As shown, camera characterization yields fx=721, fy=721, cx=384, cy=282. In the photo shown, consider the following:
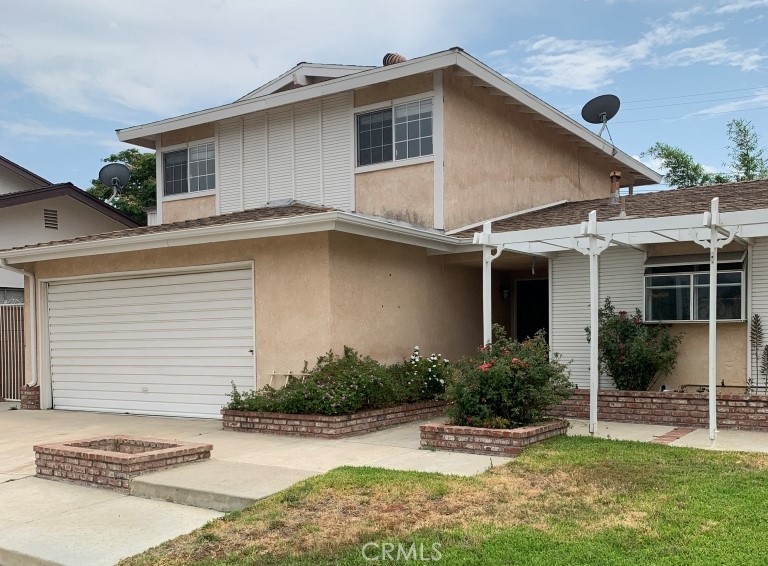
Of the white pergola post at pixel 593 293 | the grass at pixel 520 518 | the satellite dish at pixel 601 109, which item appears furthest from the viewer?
the satellite dish at pixel 601 109

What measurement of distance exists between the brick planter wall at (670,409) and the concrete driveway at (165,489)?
2.69 metres

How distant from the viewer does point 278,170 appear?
1489 cm

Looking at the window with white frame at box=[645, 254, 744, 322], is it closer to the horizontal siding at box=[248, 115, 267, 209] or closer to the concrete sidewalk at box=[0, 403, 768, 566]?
the concrete sidewalk at box=[0, 403, 768, 566]

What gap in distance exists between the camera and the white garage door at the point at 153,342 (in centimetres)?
1203

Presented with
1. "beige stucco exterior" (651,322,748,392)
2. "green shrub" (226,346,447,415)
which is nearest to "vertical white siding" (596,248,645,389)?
"beige stucco exterior" (651,322,748,392)

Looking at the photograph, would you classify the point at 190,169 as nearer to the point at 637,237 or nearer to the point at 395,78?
the point at 395,78

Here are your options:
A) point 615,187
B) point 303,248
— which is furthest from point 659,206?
point 303,248

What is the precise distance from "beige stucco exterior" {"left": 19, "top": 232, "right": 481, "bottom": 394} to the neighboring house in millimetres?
30

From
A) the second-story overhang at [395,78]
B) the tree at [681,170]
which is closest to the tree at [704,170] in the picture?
the tree at [681,170]

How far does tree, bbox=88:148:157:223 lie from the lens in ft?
107

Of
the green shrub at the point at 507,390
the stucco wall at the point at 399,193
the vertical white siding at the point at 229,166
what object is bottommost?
the green shrub at the point at 507,390

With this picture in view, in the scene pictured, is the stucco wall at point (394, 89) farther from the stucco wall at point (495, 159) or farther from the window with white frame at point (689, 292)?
the window with white frame at point (689, 292)

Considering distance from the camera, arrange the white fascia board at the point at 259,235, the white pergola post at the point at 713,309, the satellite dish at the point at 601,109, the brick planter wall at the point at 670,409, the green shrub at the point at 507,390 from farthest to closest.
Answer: the satellite dish at the point at 601,109 → the white fascia board at the point at 259,235 → the brick planter wall at the point at 670,409 → the green shrub at the point at 507,390 → the white pergola post at the point at 713,309

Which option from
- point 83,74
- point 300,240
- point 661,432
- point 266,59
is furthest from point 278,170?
point 83,74
